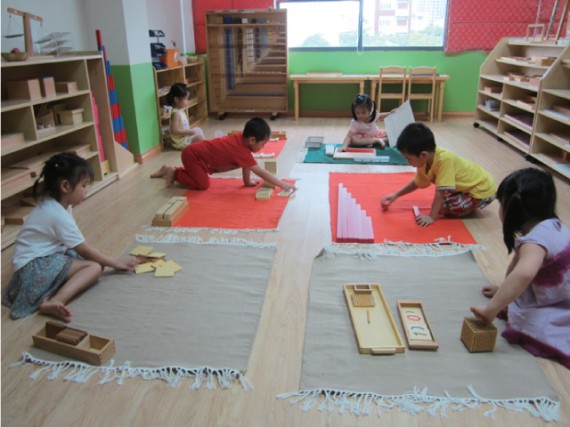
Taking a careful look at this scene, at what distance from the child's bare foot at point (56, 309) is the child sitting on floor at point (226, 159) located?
1.68m

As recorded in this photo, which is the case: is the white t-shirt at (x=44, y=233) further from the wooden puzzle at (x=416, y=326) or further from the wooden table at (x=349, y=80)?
the wooden table at (x=349, y=80)

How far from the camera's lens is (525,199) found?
1625 millimetres

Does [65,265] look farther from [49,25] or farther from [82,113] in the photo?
[49,25]

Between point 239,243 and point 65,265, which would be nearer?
point 65,265

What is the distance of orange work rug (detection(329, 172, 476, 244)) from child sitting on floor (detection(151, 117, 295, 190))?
1.62 ft

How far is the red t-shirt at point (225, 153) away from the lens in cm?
332

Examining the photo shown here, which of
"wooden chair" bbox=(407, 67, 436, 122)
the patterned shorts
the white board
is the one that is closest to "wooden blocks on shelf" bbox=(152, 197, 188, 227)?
the patterned shorts

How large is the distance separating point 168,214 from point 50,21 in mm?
1914

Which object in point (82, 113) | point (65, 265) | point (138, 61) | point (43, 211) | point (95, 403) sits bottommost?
Answer: point (95, 403)

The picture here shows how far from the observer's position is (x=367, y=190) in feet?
11.1

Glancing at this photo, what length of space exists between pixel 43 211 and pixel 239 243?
99 centimetres

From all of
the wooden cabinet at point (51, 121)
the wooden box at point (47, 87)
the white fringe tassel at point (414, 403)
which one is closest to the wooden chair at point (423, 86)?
the wooden cabinet at point (51, 121)

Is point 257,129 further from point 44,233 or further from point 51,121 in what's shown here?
point 44,233

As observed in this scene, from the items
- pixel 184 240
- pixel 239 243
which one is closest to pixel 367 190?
pixel 239 243
